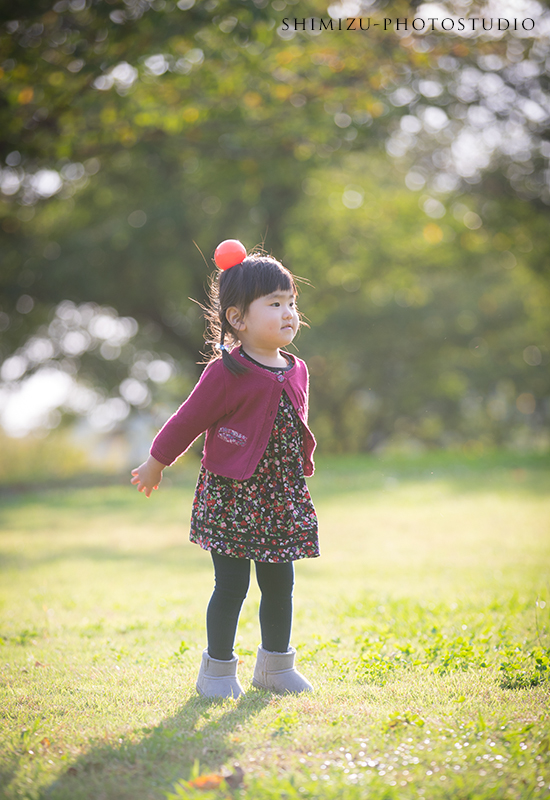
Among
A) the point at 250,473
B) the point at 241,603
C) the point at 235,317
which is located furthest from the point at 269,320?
the point at 241,603

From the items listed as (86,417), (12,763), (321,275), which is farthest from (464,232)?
(12,763)

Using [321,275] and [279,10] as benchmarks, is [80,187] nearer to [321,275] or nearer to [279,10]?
[321,275]

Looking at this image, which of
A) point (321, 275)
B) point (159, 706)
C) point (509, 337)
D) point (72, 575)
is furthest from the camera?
point (509, 337)

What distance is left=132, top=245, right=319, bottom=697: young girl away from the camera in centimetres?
296

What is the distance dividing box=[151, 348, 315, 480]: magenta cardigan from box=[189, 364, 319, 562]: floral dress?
9cm

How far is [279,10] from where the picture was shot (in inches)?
274

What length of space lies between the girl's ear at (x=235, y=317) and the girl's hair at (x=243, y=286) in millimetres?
17

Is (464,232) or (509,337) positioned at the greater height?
(464,232)

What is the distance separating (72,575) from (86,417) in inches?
747

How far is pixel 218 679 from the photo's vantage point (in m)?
2.96

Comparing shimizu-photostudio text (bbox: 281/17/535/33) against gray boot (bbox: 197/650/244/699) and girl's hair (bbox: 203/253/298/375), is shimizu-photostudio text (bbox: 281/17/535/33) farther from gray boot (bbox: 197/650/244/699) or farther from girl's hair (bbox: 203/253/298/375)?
gray boot (bbox: 197/650/244/699)

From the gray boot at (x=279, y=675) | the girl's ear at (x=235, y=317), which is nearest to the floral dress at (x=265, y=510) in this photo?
the girl's ear at (x=235, y=317)

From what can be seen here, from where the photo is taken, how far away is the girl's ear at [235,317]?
10.2 ft

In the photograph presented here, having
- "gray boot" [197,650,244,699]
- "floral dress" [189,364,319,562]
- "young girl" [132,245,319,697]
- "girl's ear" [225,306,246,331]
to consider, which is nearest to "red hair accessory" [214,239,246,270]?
"young girl" [132,245,319,697]
